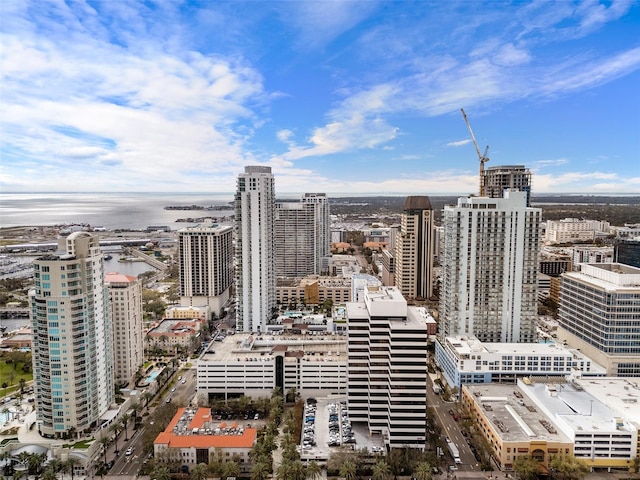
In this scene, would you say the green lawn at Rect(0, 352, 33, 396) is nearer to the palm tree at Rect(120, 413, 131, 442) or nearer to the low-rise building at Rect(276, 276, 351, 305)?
the palm tree at Rect(120, 413, 131, 442)

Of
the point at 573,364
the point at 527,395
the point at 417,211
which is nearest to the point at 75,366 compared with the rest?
the point at 527,395

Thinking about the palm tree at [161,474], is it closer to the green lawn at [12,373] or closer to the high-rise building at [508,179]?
the green lawn at [12,373]

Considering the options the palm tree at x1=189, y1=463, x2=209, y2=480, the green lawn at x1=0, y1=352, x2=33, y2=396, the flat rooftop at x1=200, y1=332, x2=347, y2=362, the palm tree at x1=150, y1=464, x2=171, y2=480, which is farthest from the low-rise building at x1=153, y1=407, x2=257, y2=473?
the green lawn at x1=0, y1=352, x2=33, y2=396

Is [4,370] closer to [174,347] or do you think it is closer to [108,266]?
[174,347]

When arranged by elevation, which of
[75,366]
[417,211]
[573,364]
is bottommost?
[573,364]

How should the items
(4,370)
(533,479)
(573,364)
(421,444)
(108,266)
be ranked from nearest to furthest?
(533,479), (421,444), (573,364), (4,370), (108,266)

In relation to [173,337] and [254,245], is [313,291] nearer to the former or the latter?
[254,245]

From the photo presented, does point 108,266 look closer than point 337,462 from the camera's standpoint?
No
